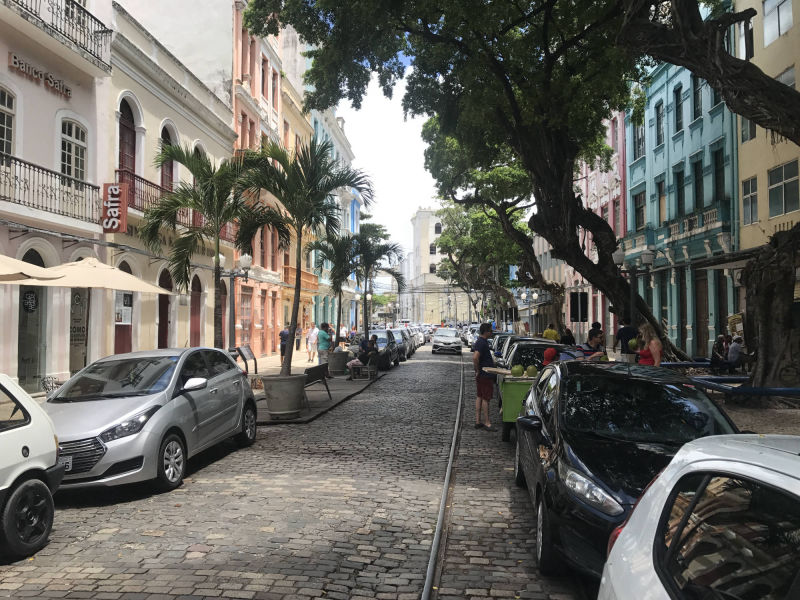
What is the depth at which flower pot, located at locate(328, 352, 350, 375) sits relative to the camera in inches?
855

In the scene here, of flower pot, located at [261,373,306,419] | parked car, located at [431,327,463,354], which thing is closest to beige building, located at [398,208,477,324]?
parked car, located at [431,327,463,354]

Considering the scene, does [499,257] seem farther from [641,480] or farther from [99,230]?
[641,480]

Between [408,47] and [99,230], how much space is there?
29.9ft

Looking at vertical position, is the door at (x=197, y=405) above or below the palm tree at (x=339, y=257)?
below

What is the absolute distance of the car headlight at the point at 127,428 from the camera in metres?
6.32

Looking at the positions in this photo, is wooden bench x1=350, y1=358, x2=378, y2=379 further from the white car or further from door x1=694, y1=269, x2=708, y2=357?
the white car

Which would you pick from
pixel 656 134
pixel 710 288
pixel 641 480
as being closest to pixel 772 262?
pixel 641 480

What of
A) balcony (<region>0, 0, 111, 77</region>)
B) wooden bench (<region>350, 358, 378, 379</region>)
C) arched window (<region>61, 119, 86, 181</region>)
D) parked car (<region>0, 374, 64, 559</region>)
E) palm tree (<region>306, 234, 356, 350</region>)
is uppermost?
balcony (<region>0, 0, 111, 77</region>)

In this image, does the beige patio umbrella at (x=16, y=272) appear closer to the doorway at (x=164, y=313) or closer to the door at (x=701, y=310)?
the doorway at (x=164, y=313)

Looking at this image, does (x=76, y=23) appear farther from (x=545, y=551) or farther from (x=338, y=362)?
(x=545, y=551)

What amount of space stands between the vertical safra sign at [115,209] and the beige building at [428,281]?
3753 inches

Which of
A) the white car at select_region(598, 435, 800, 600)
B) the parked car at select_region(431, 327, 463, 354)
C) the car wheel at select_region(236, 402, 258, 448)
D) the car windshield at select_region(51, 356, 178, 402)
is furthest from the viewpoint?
the parked car at select_region(431, 327, 463, 354)

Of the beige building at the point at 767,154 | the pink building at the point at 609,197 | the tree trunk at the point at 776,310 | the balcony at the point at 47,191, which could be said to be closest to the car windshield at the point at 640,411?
the tree trunk at the point at 776,310

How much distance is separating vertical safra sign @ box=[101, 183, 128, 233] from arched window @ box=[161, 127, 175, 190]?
4.00m
